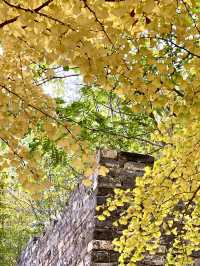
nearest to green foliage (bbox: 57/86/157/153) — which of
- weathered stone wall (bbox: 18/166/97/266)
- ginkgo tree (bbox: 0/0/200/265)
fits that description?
weathered stone wall (bbox: 18/166/97/266)

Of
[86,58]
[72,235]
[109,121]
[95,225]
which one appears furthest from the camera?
[109,121]

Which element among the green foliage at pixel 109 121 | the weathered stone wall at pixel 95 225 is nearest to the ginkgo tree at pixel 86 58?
the weathered stone wall at pixel 95 225

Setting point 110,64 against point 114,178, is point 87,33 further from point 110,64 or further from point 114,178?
Answer: point 114,178

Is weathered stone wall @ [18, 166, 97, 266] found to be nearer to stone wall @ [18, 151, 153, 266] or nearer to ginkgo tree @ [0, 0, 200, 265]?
stone wall @ [18, 151, 153, 266]

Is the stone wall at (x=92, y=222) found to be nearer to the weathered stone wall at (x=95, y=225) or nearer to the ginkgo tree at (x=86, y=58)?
the weathered stone wall at (x=95, y=225)

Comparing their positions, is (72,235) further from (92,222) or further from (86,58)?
(86,58)

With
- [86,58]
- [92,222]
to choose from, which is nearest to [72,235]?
[92,222]

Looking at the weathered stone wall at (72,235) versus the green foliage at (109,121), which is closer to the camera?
the weathered stone wall at (72,235)

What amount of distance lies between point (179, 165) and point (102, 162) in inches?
50.0

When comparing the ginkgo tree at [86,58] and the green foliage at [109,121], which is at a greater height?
the green foliage at [109,121]

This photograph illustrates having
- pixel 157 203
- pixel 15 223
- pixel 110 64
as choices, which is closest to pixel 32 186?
pixel 110 64

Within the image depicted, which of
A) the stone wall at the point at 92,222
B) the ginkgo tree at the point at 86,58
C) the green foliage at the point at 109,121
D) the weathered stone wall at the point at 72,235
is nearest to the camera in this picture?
the ginkgo tree at the point at 86,58

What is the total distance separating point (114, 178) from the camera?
455cm

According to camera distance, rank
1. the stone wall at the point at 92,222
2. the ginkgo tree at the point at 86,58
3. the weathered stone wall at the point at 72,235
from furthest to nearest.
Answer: the weathered stone wall at the point at 72,235 → the stone wall at the point at 92,222 → the ginkgo tree at the point at 86,58
